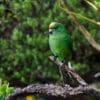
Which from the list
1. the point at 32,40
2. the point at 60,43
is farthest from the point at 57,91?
the point at 32,40

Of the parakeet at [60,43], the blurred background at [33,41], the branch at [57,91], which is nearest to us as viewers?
the branch at [57,91]

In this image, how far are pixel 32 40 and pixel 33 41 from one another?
0.02m

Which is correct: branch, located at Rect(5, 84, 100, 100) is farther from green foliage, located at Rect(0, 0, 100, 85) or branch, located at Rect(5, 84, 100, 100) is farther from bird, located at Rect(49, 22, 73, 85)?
green foliage, located at Rect(0, 0, 100, 85)

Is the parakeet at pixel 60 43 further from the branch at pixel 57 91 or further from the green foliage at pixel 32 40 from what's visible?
the green foliage at pixel 32 40

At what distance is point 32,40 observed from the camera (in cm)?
491

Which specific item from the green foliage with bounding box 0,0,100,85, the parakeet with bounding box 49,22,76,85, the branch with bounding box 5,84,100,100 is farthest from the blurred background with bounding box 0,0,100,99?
the branch with bounding box 5,84,100,100

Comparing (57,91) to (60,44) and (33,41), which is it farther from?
(33,41)

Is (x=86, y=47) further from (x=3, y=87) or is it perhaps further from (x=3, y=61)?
(x=3, y=87)

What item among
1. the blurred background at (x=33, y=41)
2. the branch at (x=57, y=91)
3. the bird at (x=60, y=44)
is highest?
the branch at (x=57, y=91)

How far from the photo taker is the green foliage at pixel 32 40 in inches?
195

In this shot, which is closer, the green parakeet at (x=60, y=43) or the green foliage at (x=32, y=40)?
the green parakeet at (x=60, y=43)

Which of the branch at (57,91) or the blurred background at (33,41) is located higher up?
the branch at (57,91)

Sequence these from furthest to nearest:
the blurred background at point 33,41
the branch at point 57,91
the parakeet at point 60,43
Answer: the blurred background at point 33,41 < the parakeet at point 60,43 < the branch at point 57,91

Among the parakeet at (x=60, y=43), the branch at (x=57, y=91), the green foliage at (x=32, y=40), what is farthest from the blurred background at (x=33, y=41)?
the branch at (x=57, y=91)
